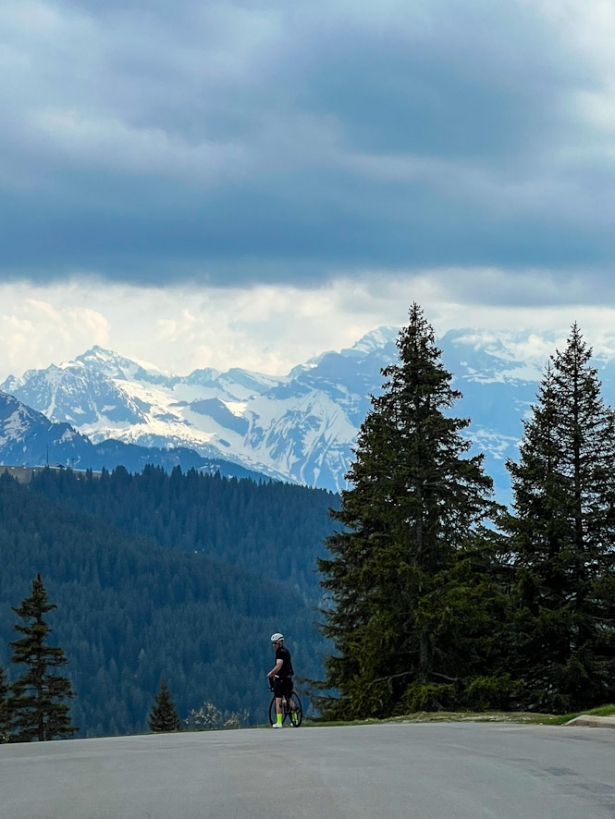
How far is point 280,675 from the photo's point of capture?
25.0 meters

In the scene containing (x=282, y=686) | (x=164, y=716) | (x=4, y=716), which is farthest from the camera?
(x=164, y=716)

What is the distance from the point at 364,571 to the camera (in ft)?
125

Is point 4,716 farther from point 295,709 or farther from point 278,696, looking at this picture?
point 278,696

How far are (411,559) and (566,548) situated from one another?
5.13m

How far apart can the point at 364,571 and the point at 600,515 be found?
795 cm

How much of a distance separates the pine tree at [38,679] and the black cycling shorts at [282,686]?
110 feet

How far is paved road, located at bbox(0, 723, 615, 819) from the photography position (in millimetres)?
10867

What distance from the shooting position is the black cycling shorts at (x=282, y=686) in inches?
987

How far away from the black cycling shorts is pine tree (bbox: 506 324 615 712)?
514 inches

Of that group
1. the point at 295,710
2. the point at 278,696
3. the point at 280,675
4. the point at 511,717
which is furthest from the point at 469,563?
the point at 280,675

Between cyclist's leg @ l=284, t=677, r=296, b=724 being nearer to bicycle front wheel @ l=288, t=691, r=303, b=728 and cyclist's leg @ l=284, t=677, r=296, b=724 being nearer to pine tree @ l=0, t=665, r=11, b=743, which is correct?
bicycle front wheel @ l=288, t=691, r=303, b=728

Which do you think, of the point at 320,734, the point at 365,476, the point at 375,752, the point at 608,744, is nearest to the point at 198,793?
the point at 375,752

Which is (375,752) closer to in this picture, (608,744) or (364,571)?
(608,744)

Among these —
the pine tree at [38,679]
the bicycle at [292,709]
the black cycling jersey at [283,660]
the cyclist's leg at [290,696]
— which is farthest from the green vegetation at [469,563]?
the pine tree at [38,679]
